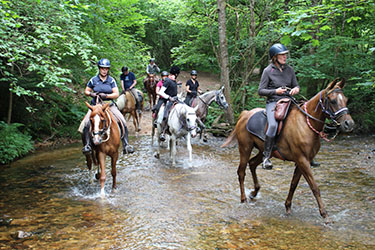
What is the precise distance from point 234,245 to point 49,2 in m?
8.03

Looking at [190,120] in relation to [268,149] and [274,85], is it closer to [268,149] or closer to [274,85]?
[274,85]

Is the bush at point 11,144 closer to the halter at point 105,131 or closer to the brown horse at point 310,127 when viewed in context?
the halter at point 105,131

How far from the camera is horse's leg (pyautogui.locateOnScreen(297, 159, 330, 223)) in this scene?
538 centimetres

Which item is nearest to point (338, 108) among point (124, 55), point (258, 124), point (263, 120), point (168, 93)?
point (263, 120)

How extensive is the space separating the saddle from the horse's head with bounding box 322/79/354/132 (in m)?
0.79

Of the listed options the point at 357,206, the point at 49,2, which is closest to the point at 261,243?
the point at 357,206

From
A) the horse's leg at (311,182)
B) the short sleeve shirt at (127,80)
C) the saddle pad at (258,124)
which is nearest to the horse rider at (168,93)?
the saddle pad at (258,124)

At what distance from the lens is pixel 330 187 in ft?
25.1

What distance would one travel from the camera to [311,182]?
5461 millimetres

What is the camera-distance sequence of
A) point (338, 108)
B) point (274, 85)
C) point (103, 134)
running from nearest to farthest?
1. point (338, 108)
2. point (274, 85)
3. point (103, 134)

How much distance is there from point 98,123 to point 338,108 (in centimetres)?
461

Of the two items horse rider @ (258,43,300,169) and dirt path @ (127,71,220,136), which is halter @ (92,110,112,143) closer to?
horse rider @ (258,43,300,169)

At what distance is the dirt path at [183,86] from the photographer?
18.1 meters

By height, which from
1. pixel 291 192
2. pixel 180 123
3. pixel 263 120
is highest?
pixel 263 120
